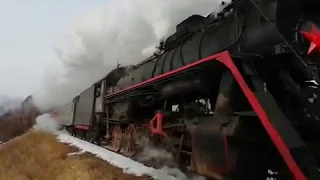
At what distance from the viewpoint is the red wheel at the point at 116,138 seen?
27.0 ft

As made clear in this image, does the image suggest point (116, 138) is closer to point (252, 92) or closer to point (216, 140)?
point (216, 140)

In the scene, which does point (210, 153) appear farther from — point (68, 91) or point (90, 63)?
point (68, 91)

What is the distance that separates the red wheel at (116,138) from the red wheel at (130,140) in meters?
0.46

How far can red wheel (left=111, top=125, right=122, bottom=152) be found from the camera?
8242 millimetres

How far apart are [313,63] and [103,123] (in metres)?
7.71

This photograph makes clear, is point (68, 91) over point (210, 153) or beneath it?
over

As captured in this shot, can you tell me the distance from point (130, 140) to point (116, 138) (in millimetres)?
1294

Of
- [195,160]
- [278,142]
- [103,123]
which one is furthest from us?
[103,123]

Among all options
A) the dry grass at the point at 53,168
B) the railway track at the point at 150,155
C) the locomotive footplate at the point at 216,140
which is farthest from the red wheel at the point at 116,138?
the locomotive footplate at the point at 216,140

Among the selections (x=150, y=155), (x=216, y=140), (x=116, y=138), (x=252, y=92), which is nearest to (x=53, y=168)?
(x=150, y=155)

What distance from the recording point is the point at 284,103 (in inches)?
136

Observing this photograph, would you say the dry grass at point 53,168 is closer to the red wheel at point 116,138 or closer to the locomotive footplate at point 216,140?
the red wheel at point 116,138

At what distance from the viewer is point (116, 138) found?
8594mm

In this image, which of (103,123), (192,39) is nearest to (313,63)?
(192,39)
